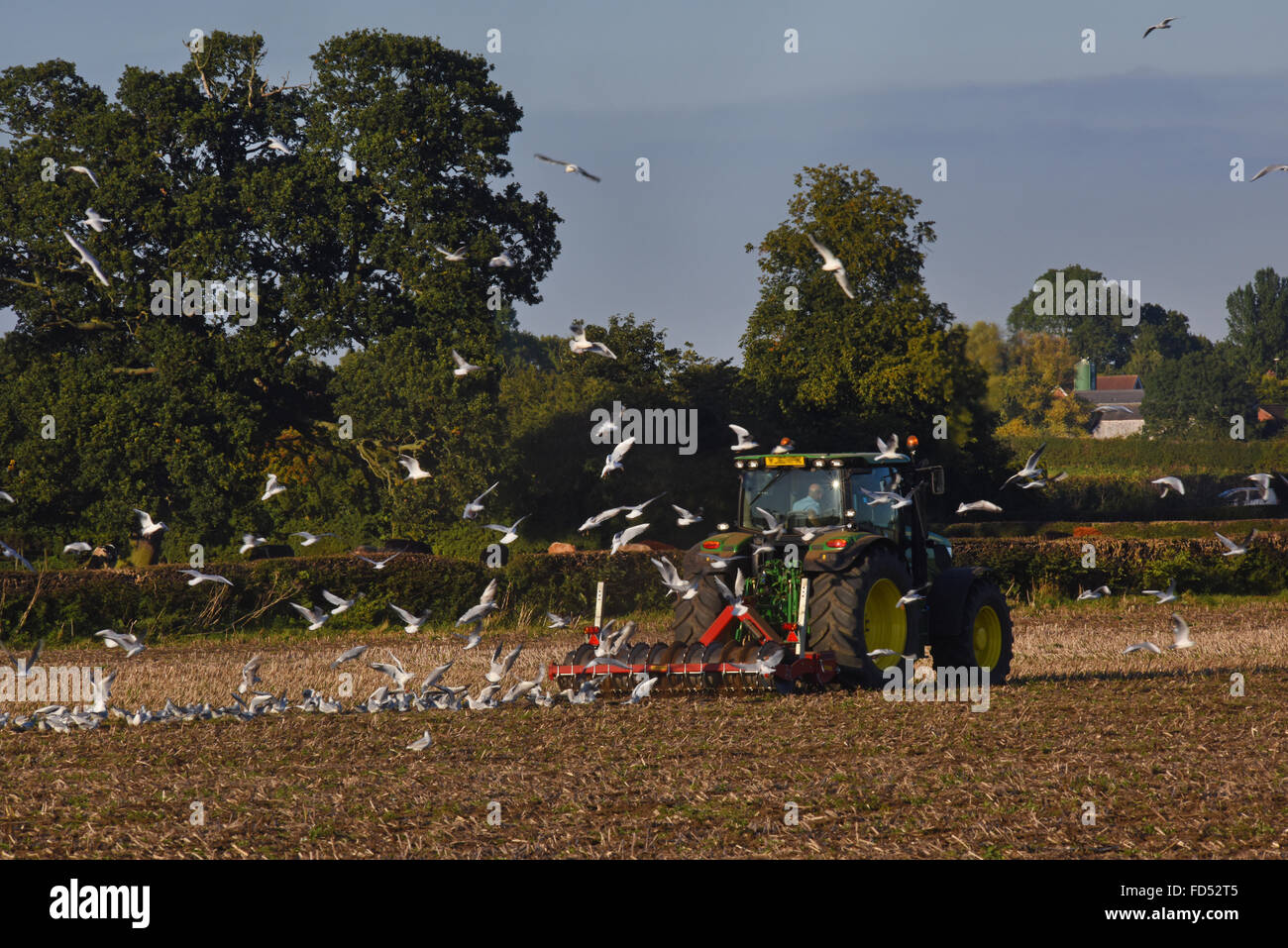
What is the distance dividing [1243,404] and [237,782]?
126m

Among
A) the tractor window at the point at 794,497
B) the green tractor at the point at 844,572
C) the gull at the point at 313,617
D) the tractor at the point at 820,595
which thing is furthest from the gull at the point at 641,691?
the gull at the point at 313,617

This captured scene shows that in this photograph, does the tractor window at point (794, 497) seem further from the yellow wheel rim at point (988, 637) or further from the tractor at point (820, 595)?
the yellow wheel rim at point (988, 637)

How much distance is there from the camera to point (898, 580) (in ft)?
56.0

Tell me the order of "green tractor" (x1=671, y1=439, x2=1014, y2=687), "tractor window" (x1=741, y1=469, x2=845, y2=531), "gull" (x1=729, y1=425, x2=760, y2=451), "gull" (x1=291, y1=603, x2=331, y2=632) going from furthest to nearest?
1. "tractor window" (x1=741, y1=469, x2=845, y2=531)
2. "gull" (x1=729, y1=425, x2=760, y2=451)
3. "gull" (x1=291, y1=603, x2=331, y2=632)
4. "green tractor" (x1=671, y1=439, x2=1014, y2=687)

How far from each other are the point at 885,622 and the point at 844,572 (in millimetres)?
1391

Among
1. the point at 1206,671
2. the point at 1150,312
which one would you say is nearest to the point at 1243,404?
the point at 1150,312

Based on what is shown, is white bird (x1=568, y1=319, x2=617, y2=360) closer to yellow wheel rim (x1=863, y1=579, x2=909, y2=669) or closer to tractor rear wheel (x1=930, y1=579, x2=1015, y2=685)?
yellow wheel rim (x1=863, y1=579, x2=909, y2=669)

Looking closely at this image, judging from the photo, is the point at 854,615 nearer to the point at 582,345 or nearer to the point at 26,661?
the point at 582,345

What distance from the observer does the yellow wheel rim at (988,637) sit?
1867 centimetres

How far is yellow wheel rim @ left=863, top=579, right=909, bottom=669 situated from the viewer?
16875 mm

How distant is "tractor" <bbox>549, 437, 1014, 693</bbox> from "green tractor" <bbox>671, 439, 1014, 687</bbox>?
0.02m

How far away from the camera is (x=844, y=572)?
16.2m

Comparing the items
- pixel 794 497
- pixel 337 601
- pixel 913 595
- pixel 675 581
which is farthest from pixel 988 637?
pixel 337 601

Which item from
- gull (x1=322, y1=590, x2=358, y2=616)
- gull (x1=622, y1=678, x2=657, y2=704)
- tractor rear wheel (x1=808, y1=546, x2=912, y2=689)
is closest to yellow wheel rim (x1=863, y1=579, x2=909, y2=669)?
tractor rear wheel (x1=808, y1=546, x2=912, y2=689)
